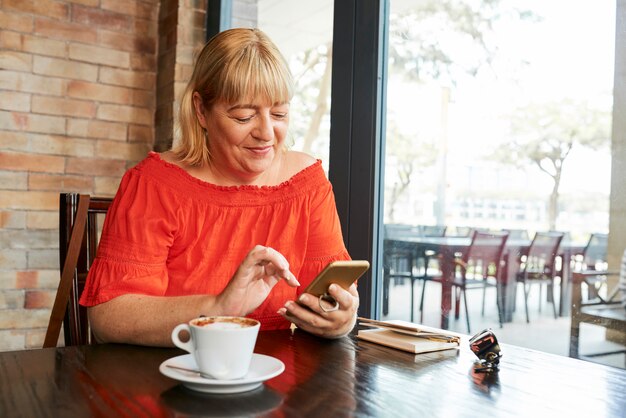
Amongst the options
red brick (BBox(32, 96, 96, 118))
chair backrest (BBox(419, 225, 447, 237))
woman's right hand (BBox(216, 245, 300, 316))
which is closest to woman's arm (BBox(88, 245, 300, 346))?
woman's right hand (BBox(216, 245, 300, 316))

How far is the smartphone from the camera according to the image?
1.10 meters

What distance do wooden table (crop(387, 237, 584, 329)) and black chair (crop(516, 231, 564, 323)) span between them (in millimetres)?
24

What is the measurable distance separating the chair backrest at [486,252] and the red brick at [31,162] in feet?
6.66

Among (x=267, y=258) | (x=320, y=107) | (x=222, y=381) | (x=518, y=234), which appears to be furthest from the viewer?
(x=320, y=107)

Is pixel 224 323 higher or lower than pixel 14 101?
lower

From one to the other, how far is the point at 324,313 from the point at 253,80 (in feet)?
1.78

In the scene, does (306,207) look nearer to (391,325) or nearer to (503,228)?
(391,325)

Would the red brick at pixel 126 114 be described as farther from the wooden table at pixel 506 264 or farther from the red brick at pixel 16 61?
the wooden table at pixel 506 264

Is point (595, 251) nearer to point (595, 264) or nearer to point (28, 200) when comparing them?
point (595, 264)

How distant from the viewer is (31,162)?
301 cm

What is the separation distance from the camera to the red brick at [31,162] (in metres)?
2.95

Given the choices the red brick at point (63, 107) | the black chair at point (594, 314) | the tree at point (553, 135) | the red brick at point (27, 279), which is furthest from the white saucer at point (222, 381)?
the red brick at point (63, 107)

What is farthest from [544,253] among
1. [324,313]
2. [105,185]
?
[105,185]

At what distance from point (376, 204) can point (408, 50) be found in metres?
0.52
